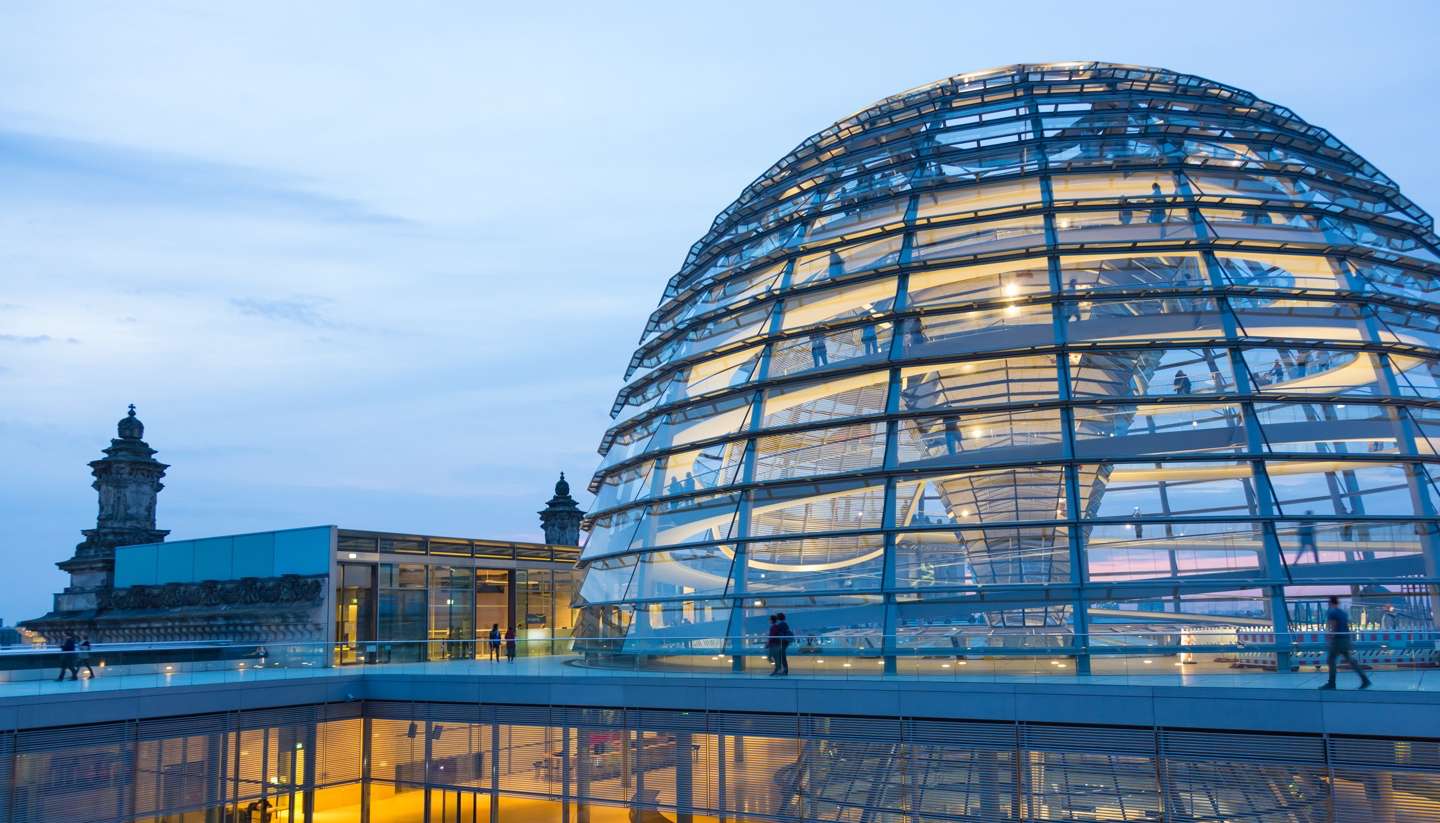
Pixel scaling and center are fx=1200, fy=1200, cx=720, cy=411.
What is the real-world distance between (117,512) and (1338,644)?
62.5 m

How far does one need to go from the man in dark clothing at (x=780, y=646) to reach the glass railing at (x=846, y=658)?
59 millimetres

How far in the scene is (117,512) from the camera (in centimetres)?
6444

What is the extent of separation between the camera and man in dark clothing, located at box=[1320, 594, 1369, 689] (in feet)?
56.5

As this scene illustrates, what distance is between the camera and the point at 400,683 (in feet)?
83.8

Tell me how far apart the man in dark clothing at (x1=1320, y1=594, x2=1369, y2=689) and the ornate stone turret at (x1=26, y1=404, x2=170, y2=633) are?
56812 millimetres

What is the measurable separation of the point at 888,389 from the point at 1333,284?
965 centimetres

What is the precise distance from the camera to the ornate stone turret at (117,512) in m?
59.7

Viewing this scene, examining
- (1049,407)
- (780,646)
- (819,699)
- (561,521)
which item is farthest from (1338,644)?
(561,521)

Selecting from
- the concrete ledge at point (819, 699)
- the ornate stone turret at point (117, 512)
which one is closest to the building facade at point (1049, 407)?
the concrete ledge at point (819, 699)

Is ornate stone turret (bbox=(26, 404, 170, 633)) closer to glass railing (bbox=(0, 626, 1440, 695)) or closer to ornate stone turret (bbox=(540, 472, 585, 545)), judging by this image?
ornate stone turret (bbox=(540, 472, 585, 545))

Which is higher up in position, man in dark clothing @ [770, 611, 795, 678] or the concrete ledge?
man in dark clothing @ [770, 611, 795, 678]

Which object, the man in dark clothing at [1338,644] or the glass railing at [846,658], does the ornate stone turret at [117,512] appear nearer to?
the glass railing at [846,658]

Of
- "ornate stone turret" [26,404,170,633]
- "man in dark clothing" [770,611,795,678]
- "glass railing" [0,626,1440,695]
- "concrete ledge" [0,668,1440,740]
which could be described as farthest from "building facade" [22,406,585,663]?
"man in dark clothing" [770,611,795,678]

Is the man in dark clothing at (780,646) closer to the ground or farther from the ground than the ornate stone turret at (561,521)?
closer to the ground
